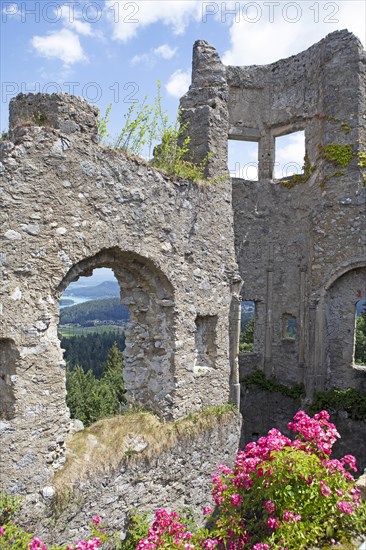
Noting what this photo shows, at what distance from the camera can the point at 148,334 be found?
7375mm

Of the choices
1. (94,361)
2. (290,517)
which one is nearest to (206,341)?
(290,517)

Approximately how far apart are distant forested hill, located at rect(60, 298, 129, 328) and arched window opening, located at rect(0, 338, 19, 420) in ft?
384

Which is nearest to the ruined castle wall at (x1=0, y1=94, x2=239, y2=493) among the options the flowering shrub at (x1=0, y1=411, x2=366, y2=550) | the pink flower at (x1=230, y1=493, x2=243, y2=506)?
the flowering shrub at (x1=0, y1=411, x2=366, y2=550)

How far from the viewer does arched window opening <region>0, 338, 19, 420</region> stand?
17.8 feet

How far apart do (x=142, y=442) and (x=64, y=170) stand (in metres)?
4.13

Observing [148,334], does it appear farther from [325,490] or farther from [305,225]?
[305,225]

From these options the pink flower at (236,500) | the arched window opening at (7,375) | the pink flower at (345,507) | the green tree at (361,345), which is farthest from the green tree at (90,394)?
the pink flower at (345,507)

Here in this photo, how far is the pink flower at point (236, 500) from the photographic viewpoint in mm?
4711

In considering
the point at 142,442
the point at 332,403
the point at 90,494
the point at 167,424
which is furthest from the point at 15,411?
the point at 332,403

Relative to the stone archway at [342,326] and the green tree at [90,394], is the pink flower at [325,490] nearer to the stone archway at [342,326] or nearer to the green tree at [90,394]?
the stone archway at [342,326]

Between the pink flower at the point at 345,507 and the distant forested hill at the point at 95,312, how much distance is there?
119115 millimetres

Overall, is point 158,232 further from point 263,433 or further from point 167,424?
point 263,433

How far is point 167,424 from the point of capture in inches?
277

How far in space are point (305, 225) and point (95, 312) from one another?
400 ft
